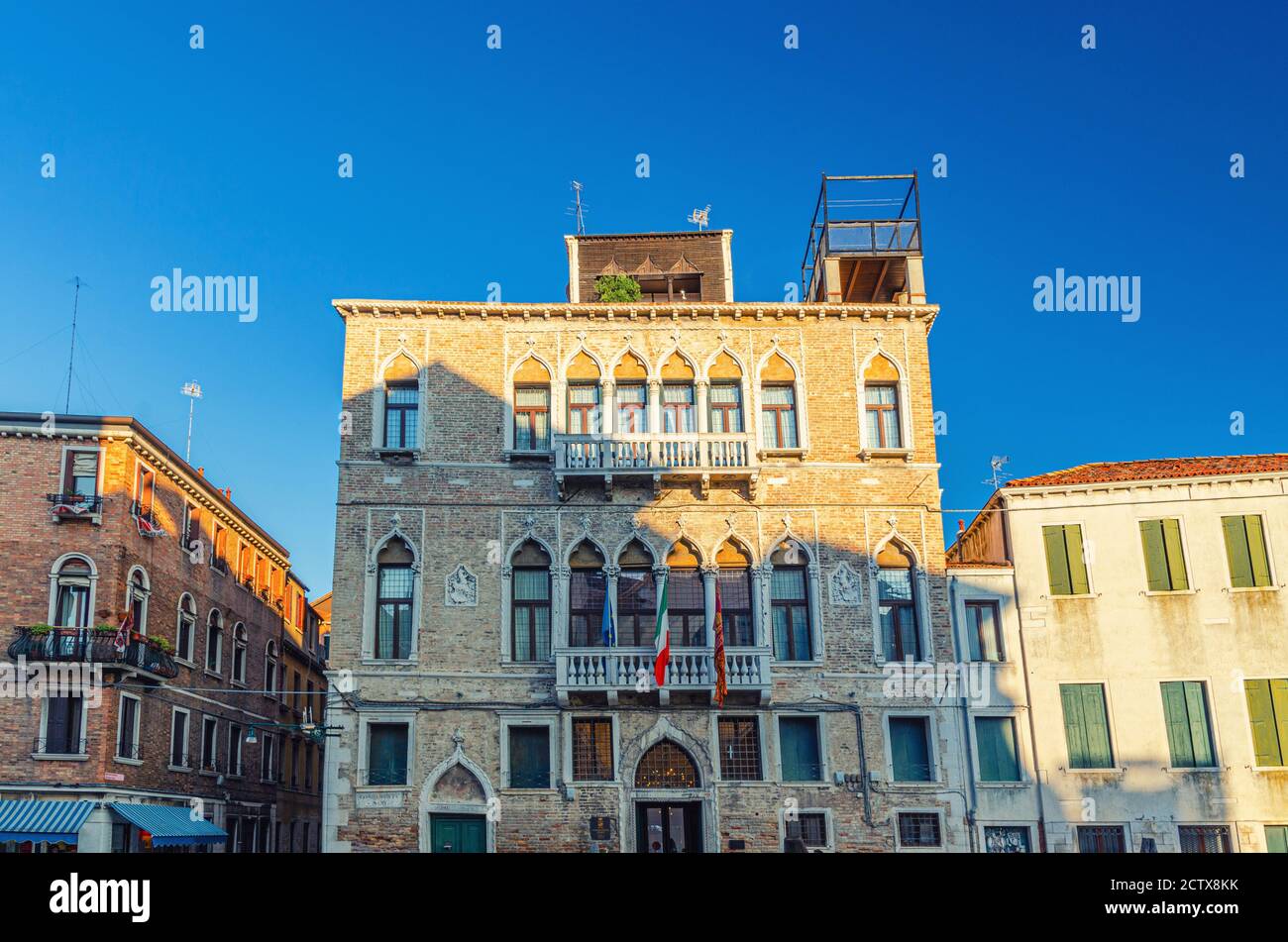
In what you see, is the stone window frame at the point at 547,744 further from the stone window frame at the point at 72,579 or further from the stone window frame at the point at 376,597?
the stone window frame at the point at 72,579

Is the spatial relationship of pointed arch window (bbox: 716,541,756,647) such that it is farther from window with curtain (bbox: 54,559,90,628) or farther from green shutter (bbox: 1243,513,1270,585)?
window with curtain (bbox: 54,559,90,628)

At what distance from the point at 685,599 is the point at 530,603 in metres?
3.60

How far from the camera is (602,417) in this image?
2784 centimetres

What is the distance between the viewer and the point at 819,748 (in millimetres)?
25750

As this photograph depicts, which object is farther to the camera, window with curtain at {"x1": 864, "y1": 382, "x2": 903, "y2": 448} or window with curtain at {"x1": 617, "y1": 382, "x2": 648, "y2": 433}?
window with curtain at {"x1": 864, "y1": 382, "x2": 903, "y2": 448}

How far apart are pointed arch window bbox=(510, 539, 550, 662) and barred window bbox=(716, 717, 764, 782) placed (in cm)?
440

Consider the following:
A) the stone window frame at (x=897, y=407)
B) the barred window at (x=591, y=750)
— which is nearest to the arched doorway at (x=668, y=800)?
the barred window at (x=591, y=750)

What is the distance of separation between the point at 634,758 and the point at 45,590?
15811 millimetres

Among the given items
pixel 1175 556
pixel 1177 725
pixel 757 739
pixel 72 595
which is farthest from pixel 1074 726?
pixel 72 595

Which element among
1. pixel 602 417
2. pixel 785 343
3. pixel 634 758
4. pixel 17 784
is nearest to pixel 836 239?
pixel 785 343

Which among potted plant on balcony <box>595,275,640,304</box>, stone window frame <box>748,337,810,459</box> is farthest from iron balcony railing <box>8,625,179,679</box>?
stone window frame <box>748,337,810,459</box>

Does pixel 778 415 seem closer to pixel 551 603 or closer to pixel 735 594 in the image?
pixel 735 594

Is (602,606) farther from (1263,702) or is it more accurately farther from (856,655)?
(1263,702)

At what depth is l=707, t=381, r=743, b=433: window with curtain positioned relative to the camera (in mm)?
28141
